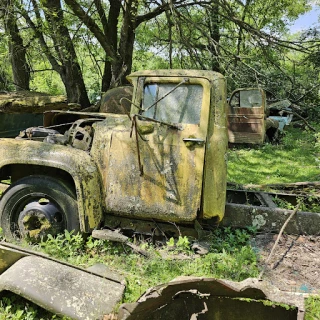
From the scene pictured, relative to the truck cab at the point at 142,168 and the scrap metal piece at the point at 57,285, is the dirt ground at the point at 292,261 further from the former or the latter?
the scrap metal piece at the point at 57,285

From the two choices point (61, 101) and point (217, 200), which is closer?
point (217, 200)

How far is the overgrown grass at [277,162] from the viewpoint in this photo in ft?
24.6

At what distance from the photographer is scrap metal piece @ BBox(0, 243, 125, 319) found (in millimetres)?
2660

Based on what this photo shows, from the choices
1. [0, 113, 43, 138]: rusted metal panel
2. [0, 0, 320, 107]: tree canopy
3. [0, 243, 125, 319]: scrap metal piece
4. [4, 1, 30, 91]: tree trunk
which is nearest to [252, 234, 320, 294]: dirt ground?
[0, 243, 125, 319]: scrap metal piece

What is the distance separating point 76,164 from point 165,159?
0.88m

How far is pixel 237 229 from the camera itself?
14.2ft

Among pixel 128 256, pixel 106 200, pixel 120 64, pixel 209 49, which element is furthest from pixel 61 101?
pixel 120 64

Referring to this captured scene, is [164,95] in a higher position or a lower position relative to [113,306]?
higher

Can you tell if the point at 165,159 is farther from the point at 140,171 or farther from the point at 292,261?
the point at 292,261

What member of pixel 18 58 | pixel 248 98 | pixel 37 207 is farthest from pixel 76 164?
pixel 248 98

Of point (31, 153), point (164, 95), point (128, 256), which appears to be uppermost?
point (164, 95)

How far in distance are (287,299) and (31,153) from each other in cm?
278

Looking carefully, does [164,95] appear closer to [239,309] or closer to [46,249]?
[46,249]

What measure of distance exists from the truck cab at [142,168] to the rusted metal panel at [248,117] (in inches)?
293
